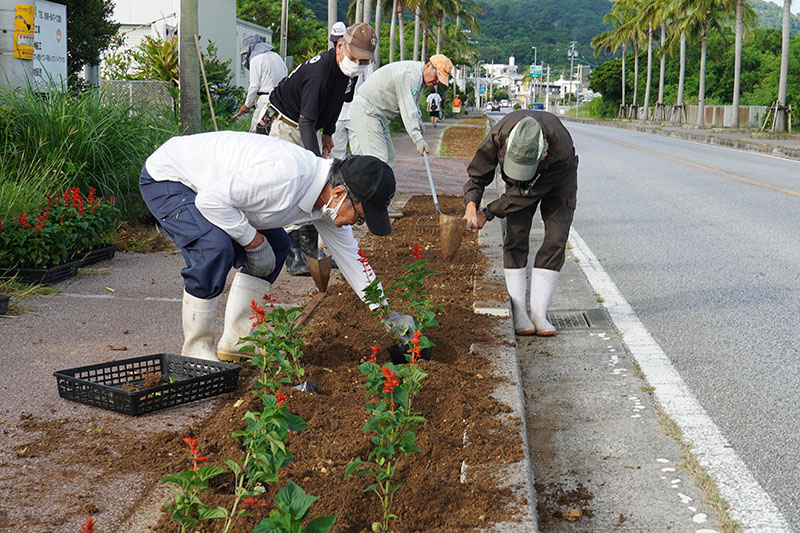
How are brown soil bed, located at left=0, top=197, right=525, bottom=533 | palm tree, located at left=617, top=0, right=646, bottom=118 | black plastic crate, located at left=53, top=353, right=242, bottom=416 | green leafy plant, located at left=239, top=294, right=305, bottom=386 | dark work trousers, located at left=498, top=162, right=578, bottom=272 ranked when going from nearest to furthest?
brown soil bed, located at left=0, top=197, right=525, bottom=533 → green leafy plant, located at left=239, top=294, right=305, bottom=386 → black plastic crate, located at left=53, top=353, right=242, bottom=416 → dark work trousers, located at left=498, top=162, right=578, bottom=272 → palm tree, located at left=617, top=0, right=646, bottom=118

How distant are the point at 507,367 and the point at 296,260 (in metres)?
3.31

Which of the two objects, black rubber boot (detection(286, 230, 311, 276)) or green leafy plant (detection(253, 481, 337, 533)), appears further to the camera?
black rubber boot (detection(286, 230, 311, 276))

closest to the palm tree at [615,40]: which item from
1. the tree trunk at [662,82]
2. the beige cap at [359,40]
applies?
the tree trunk at [662,82]

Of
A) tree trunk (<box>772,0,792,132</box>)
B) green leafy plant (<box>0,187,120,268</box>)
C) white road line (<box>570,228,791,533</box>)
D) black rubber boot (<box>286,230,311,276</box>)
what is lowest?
white road line (<box>570,228,791,533</box>)

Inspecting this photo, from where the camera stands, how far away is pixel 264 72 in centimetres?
903

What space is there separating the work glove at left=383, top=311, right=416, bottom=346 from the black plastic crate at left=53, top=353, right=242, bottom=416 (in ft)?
2.81

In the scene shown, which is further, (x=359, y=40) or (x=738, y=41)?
(x=738, y=41)

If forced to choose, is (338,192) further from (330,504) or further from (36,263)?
(36,263)

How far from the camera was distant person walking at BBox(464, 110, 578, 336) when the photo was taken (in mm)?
5145

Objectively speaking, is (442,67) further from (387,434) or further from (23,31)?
(23,31)

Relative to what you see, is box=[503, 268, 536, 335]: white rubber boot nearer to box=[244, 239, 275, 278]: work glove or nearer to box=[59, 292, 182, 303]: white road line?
box=[244, 239, 275, 278]: work glove

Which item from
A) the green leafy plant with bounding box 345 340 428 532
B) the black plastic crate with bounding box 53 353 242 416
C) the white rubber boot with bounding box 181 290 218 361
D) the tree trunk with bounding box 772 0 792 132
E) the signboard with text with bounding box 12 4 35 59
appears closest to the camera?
the green leafy plant with bounding box 345 340 428 532

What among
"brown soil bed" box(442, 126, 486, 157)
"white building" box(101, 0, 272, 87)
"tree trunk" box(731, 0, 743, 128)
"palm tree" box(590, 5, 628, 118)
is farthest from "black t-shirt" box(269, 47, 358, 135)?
"palm tree" box(590, 5, 628, 118)

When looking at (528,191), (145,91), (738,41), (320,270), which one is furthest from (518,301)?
(738,41)
